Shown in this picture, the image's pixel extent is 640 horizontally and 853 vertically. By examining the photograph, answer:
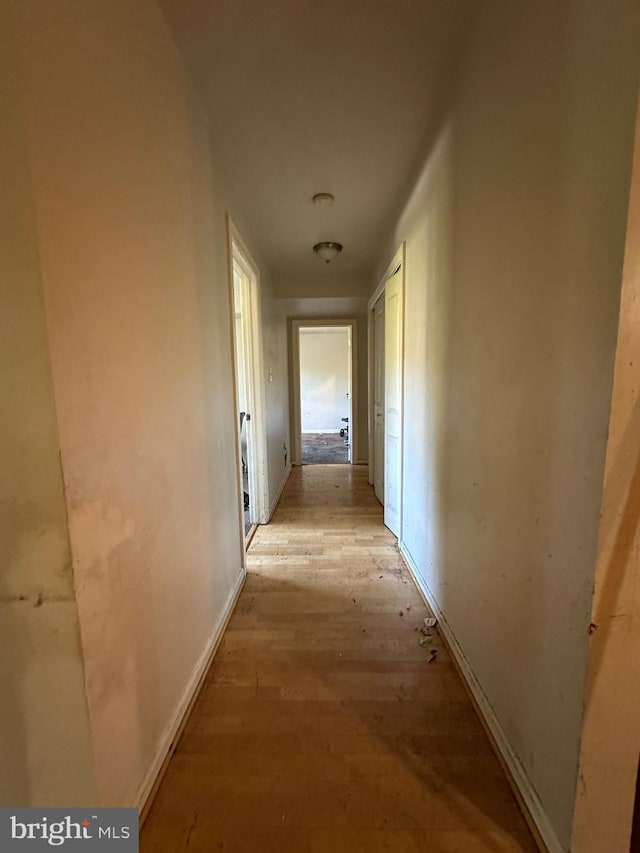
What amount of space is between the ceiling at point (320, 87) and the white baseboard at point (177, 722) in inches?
92.9

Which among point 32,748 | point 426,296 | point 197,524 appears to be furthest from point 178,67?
point 32,748

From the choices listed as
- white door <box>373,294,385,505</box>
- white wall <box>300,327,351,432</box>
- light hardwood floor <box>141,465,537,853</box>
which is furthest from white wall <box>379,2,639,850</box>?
white wall <box>300,327,351,432</box>

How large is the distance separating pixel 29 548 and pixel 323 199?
250 cm

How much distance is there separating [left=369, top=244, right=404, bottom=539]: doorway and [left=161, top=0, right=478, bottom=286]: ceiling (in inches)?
24.9

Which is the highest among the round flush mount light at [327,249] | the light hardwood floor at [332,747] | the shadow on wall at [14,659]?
the round flush mount light at [327,249]

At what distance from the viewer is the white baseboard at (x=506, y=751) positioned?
0.94m

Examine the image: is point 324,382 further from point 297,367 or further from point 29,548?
point 29,548

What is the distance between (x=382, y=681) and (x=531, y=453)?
3.72 ft

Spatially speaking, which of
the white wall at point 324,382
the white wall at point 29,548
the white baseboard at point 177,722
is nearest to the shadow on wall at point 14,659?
the white wall at point 29,548

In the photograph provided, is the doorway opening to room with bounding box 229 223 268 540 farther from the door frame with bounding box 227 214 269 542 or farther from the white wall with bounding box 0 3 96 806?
the white wall with bounding box 0 3 96 806

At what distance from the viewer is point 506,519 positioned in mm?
1159

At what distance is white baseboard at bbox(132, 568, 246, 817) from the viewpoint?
3.45ft

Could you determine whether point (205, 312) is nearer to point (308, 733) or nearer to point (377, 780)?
point (308, 733)

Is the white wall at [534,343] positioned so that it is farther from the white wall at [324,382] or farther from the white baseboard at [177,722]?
the white wall at [324,382]
